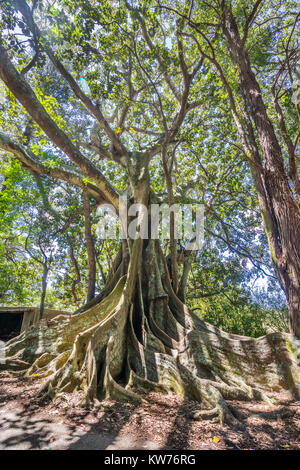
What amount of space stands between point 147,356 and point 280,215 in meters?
2.77

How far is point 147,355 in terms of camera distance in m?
3.68

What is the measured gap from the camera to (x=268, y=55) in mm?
5867

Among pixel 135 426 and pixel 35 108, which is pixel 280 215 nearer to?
pixel 135 426

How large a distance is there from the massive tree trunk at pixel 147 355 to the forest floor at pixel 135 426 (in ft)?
0.65

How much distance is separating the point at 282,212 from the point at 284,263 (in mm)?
608

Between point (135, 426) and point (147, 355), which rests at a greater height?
point (147, 355)

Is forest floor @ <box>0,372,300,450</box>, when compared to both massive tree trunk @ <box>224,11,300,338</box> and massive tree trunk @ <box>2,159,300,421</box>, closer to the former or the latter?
massive tree trunk @ <box>2,159,300,421</box>

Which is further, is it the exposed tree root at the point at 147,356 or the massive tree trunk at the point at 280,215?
the exposed tree root at the point at 147,356

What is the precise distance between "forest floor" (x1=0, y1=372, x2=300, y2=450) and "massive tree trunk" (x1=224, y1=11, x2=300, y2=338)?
1.06 m

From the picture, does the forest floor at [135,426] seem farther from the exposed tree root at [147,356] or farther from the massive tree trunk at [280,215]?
the massive tree trunk at [280,215]

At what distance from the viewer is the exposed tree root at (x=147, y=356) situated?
2.99 m

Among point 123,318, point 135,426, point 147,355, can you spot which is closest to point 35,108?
point 123,318

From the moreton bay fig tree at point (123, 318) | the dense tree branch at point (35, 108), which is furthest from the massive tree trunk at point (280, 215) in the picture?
the dense tree branch at point (35, 108)
